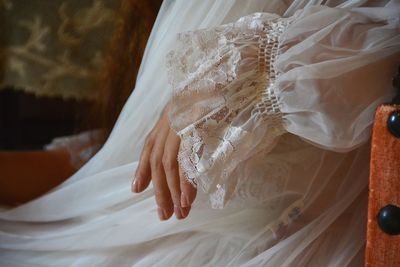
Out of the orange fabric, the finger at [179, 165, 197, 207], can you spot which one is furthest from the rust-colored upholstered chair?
the finger at [179, 165, 197, 207]

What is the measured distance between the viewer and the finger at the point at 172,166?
52 centimetres

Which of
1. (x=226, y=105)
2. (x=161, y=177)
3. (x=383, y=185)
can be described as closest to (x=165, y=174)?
(x=161, y=177)

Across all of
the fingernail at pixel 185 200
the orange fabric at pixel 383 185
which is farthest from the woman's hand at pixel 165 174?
the orange fabric at pixel 383 185

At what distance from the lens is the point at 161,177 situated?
0.54 meters

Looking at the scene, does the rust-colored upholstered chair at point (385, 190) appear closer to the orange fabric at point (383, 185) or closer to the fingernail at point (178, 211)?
the orange fabric at point (383, 185)

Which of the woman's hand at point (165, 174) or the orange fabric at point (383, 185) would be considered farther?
the woman's hand at point (165, 174)

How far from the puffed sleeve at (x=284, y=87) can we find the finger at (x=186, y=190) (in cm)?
1

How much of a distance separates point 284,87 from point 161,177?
163 mm

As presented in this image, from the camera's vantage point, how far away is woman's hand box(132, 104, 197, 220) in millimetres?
521

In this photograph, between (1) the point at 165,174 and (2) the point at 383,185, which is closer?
(2) the point at 383,185

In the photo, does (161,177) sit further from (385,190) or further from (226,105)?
(385,190)

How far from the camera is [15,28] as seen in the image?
1081mm

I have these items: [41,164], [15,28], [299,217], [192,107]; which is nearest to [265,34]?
[192,107]

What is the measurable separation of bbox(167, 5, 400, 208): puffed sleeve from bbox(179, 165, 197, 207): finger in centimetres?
1
